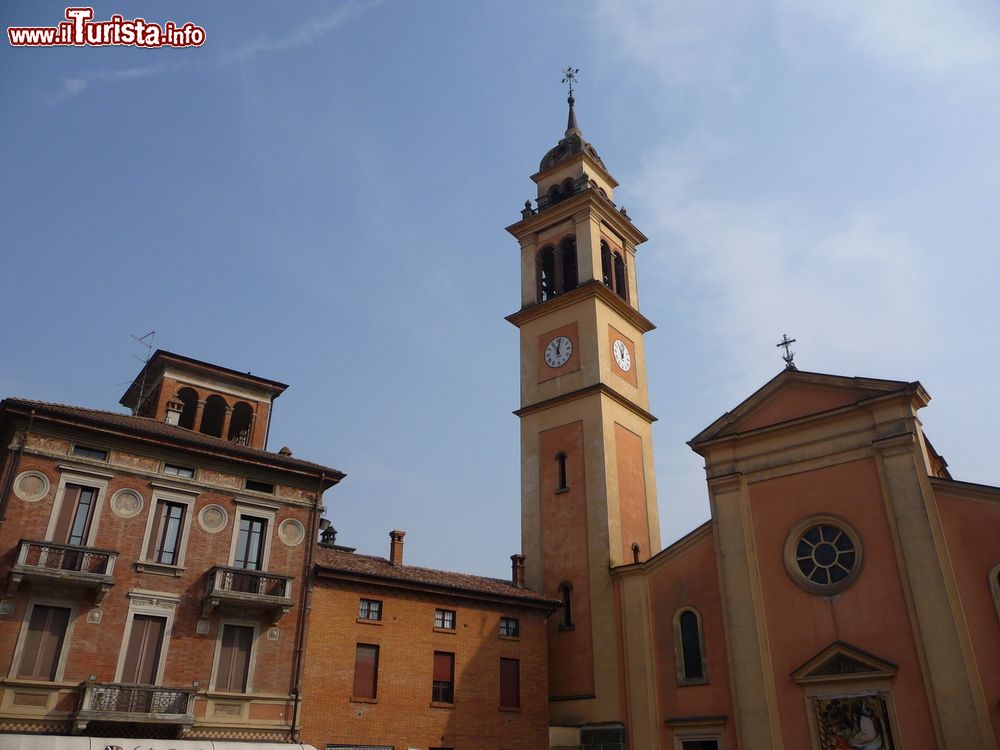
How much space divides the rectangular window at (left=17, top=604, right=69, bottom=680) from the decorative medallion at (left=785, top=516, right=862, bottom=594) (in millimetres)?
19724

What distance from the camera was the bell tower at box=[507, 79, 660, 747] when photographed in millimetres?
27609

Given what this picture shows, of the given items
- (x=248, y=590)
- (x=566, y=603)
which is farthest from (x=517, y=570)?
(x=248, y=590)

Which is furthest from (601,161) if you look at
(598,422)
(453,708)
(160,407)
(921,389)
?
(453,708)

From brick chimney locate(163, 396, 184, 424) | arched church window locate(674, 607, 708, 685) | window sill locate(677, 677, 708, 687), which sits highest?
brick chimney locate(163, 396, 184, 424)

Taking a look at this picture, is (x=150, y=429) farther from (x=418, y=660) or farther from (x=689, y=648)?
(x=689, y=648)

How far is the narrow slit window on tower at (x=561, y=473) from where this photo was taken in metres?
31.0

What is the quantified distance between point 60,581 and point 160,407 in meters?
11.8

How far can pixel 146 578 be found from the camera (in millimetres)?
20703

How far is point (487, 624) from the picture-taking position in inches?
1039

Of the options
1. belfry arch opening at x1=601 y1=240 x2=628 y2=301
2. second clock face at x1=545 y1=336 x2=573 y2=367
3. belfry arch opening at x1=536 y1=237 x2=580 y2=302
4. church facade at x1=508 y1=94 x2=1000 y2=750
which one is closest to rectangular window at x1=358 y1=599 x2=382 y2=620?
church facade at x1=508 y1=94 x2=1000 y2=750

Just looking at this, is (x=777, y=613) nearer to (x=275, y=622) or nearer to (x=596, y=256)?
(x=275, y=622)

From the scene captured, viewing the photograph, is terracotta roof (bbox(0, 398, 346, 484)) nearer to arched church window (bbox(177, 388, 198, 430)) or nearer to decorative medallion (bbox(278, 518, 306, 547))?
decorative medallion (bbox(278, 518, 306, 547))

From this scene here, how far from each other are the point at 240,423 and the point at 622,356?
631 inches

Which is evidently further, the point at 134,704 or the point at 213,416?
the point at 213,416
